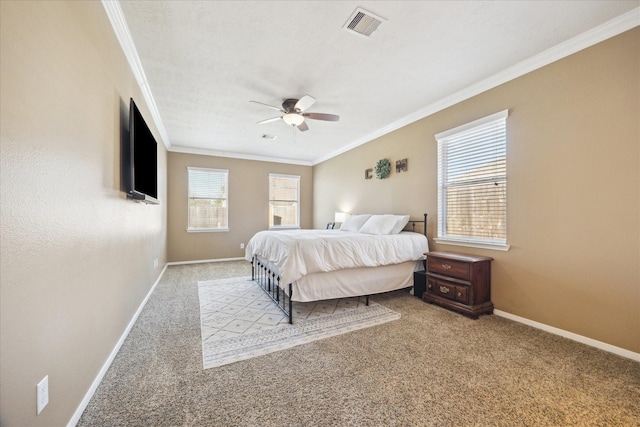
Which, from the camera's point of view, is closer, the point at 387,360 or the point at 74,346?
the point at 74,346

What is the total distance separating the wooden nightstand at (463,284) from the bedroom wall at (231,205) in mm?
4718

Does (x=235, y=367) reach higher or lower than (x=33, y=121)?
lower

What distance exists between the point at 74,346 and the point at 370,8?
2983 mm

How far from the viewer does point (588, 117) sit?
7.70ft

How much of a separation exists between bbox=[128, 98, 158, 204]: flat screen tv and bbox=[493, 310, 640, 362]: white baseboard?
401 centimetres

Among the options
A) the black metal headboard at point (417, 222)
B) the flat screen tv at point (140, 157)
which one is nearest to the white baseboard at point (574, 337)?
the black metal headboard at point (417, 222)

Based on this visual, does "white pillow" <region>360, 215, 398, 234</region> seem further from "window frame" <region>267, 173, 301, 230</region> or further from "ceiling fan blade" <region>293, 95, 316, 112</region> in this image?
"window frame" <region>267, 173, 301, 230</region>

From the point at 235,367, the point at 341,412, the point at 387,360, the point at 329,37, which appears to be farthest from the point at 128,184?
the point at 387,360

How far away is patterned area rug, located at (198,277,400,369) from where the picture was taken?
2246 mm

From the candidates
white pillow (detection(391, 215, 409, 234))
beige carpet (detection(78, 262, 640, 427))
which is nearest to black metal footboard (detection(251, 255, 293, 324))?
beige carpet (detection(78, 262, 640, 427))

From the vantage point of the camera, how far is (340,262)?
9.79 feet

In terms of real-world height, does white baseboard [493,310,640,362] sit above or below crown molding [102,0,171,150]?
below

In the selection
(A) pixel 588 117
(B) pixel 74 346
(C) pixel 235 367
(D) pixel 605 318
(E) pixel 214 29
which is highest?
(E) pixel 214 29

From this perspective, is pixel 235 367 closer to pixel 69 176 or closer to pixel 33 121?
pixel 69 176
